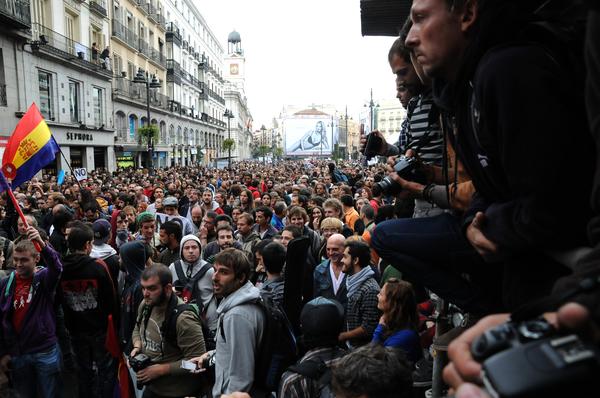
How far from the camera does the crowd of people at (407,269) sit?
126cm

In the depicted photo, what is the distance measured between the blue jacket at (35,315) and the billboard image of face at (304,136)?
81469 millimetres

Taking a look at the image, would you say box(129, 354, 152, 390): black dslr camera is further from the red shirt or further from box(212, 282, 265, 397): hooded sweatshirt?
the red shirt

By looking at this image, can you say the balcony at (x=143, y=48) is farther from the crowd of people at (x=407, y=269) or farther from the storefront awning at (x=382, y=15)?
the storefront awning at (x=382, y=15)

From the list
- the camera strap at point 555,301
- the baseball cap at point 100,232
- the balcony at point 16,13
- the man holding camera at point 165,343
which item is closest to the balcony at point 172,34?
the balcony at point 16,13

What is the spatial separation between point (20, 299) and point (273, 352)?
2875mm

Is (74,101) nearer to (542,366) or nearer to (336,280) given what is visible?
(336,280)

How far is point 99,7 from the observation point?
3112 cm

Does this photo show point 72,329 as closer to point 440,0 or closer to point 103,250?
point 103,250

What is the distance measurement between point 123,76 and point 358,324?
35.5 m

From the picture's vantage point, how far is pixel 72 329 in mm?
5152

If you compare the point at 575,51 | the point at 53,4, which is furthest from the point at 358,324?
the point at 53,4

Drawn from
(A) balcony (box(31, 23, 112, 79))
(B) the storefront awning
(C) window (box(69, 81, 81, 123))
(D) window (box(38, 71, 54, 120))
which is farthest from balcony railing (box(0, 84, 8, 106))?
(B) the storefront awning

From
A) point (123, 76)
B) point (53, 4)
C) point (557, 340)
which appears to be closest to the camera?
point (557, 340)

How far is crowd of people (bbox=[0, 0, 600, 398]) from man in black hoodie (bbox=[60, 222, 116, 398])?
1cm
